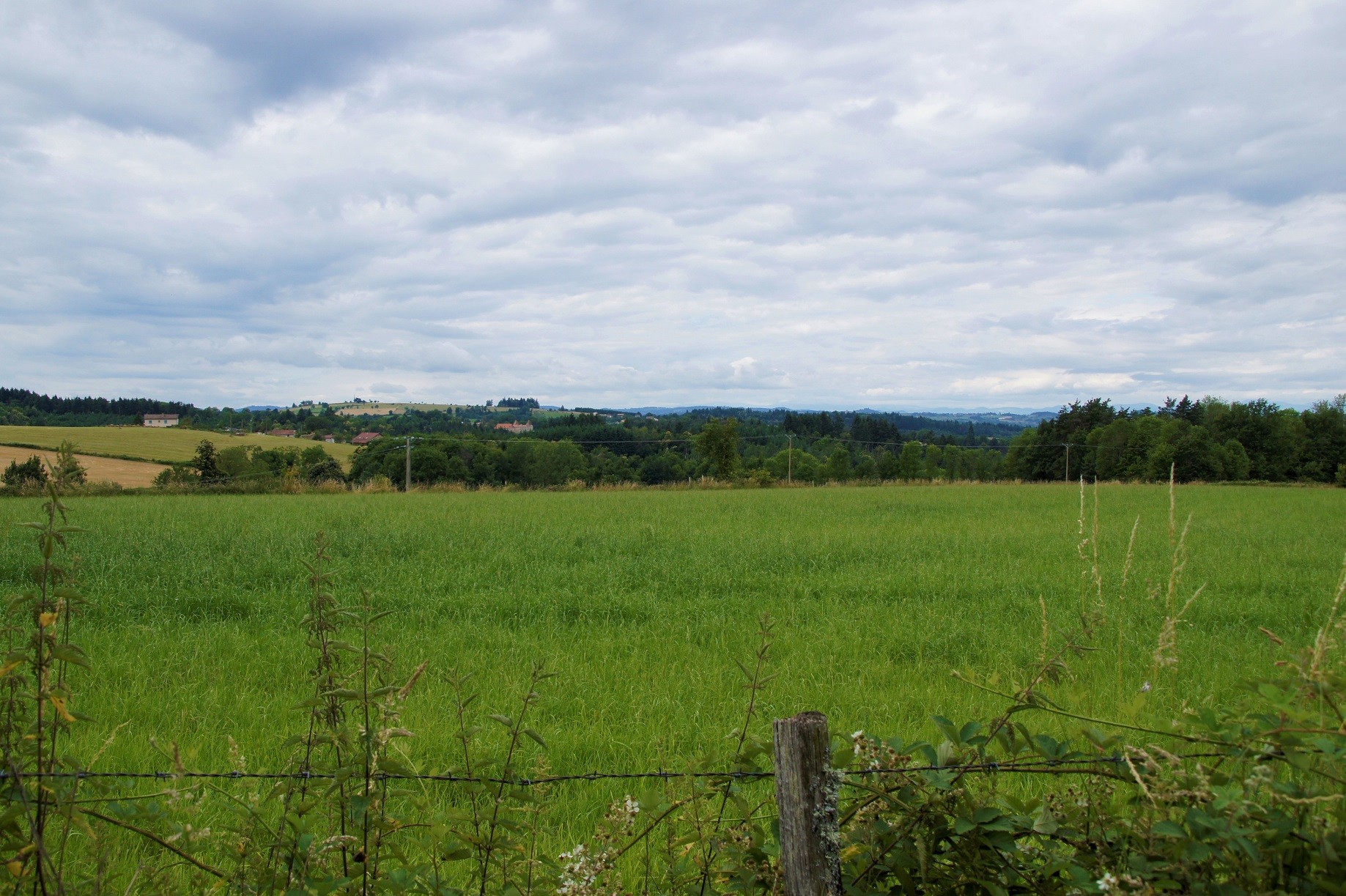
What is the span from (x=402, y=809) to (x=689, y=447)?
32127mm

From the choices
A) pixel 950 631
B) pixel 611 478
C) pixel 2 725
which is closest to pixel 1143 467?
pixel 611 478

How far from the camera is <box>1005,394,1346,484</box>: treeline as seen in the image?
41.6 meters

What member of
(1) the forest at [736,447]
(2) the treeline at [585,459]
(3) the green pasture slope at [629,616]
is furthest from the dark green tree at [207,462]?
(3) the green pasture slope at [629,616]

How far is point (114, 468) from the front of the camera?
1291 inches

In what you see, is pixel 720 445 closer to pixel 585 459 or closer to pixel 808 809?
pixel 585 459

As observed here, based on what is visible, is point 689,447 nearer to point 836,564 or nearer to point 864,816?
point 836,564

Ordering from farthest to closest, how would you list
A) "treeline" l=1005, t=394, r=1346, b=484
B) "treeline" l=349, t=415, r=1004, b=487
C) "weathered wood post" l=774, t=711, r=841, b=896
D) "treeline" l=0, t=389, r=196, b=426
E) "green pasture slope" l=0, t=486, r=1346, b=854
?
1. "treeline" l=0, t=389, r=196, b=426
2. "treeline" l=1005, t=394, r=1346, b=484
3. "treeline" l=349, t=415, r=1004, b=487
4. "green pasture slope" l=0, t=486, r=1346, b=854
5. "weathered wood post" l=774, t=711, r=841, b=896

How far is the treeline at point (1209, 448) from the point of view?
41625mm

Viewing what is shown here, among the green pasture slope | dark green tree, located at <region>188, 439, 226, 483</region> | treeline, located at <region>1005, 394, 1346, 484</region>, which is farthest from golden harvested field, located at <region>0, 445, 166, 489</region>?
treeline, located at <region>1005, 394, 1346, 484</region>

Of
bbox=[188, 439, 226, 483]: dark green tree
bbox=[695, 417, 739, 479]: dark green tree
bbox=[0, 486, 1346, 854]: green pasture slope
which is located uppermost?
bbox=[695, 417, 739, 479]: dark green tree

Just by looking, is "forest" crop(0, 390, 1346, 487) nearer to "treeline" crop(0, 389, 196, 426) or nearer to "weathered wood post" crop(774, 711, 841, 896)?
"treeline" crop(0, 389, 196, 426)

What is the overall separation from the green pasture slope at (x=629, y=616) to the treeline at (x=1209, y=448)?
31.0m

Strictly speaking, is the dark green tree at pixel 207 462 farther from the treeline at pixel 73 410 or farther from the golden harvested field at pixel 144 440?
the treeline at pixel 73 410

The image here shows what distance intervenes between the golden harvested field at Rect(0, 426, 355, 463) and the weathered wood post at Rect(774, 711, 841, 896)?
1707 inches
